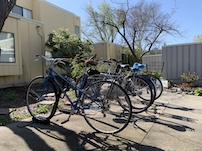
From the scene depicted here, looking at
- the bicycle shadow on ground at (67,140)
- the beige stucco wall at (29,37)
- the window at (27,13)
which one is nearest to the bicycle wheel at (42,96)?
the bicycle shadow on ground at (67,140)

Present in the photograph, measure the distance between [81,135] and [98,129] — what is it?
269 millimetres

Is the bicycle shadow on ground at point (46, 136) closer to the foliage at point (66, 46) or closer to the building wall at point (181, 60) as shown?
the foliage at point (66, 46)

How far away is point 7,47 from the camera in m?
6.01

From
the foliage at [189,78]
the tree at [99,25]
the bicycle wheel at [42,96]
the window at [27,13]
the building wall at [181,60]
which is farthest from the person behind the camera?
the tree at [99,25]

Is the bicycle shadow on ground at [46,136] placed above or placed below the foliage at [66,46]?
below

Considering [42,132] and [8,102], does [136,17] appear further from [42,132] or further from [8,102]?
[42,132]

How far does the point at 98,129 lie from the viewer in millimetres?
2547

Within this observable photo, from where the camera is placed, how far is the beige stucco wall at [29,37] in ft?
20.1

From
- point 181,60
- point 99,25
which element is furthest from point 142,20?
point 99,25

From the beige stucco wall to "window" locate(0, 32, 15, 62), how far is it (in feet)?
0.43

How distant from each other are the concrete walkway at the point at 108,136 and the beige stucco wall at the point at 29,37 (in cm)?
387

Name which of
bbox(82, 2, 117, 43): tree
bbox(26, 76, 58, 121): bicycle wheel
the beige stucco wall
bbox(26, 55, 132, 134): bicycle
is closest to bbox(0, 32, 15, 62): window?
the beige stucco wall

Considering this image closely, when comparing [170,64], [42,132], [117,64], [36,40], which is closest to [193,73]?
[170,64]

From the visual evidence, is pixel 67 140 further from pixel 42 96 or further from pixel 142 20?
pixel 142 20
